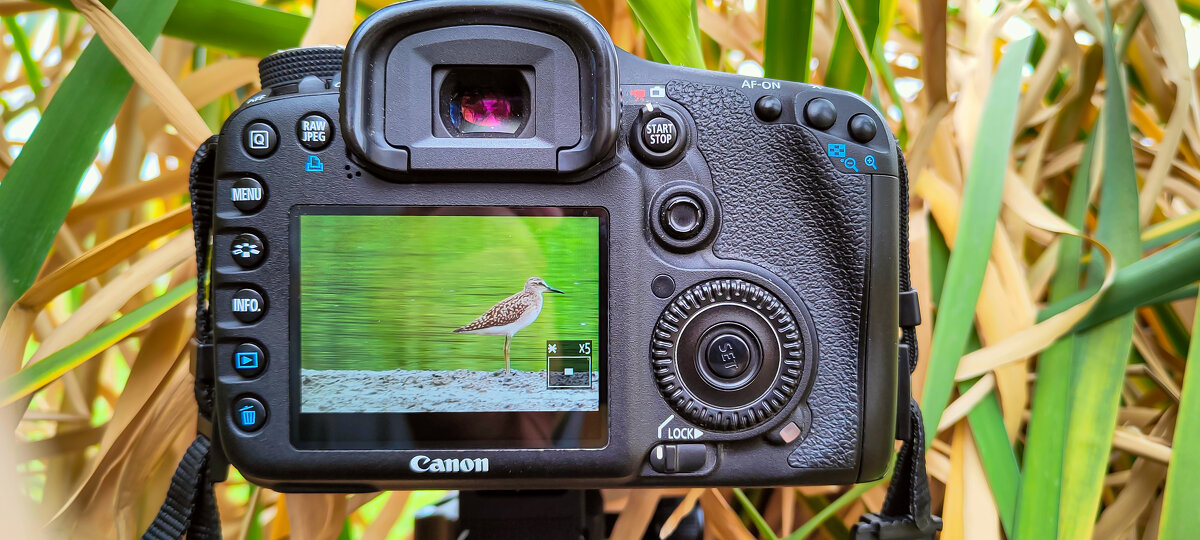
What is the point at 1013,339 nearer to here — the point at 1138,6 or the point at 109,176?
the point at 1138,6

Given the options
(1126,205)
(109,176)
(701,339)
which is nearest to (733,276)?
(701,339)

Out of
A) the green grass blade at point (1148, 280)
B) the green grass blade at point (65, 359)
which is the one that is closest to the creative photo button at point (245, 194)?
the green grass blade at point (65, 359)

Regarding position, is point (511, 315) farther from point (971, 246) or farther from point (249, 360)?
point (971, 246)

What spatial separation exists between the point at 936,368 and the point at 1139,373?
18 cm

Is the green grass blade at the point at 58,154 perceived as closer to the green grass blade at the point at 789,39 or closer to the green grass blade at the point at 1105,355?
the green grass blade at the point at 789,39

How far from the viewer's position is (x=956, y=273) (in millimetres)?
396

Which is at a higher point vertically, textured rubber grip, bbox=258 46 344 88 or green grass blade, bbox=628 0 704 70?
green grass blade, bbox=628 0 704 70

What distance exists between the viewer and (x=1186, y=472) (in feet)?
1.11

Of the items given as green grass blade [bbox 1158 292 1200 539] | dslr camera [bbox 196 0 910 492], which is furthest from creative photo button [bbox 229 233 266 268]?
green grass blade [bbox 1158 292 1200 539]

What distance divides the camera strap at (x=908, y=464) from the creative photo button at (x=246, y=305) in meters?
0.32

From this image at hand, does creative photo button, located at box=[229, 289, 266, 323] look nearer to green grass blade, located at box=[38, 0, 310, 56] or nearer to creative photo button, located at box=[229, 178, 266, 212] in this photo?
creative photo button, located at box=[229, 178, 266, 212]

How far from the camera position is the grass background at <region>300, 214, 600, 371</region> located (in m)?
0.32

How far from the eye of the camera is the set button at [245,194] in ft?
1.06

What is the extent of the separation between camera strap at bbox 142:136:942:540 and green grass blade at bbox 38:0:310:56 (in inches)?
4.6
